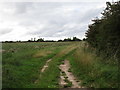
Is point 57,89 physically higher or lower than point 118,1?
lower

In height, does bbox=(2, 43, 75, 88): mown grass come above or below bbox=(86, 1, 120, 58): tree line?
below

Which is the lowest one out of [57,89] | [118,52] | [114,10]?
[57,89]

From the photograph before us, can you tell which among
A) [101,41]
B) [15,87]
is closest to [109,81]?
[15,87]

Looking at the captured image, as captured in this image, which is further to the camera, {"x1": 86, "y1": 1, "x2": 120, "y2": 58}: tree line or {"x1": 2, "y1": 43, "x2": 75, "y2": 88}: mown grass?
{"x1": 86, "y1": 1, "x2": 120, "y2": 58}: tree line

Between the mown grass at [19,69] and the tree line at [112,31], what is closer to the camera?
the mown grass at [19,69]

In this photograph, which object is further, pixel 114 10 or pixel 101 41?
pixel 101 41

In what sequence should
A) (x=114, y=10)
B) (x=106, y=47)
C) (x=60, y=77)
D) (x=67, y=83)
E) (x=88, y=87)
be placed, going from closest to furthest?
(x=88, y=87)
(x=67, y=83)
(x=60, y=77)
(x=114, y=10)
(x=106, y=47)

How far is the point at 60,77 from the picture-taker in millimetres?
16078

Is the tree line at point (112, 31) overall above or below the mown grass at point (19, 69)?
above

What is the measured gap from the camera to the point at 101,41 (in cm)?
2066

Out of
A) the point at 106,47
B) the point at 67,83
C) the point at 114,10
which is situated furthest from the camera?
the point at 106,47

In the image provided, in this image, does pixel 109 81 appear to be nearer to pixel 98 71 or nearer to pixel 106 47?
pixel 98 71

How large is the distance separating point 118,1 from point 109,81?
7.29 metres

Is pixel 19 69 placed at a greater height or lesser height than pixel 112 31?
lesser
